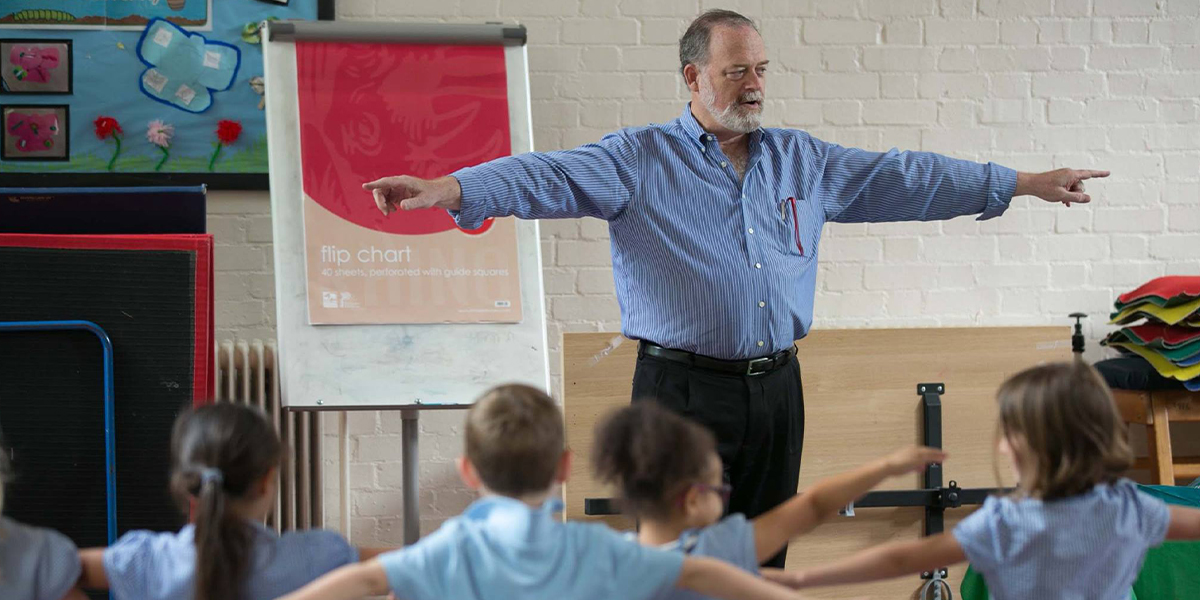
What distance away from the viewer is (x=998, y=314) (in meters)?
3.52

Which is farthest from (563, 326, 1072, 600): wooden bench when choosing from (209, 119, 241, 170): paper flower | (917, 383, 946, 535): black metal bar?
(209, 119, 241, 170): paper flower

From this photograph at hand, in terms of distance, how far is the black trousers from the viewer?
222 centimetres

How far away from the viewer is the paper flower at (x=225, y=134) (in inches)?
128

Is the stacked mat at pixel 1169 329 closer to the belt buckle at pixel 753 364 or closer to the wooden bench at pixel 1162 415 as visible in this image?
the wooden bench at pixel 1162 415

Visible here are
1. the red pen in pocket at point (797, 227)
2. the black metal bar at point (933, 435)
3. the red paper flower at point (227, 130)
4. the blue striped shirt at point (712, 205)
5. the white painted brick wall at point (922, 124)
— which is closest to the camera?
the blue striped shirt at point (712, 205)

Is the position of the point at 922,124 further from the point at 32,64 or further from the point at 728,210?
the point at 32,64

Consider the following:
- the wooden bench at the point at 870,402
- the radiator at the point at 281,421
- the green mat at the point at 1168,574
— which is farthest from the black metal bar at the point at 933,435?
the radiator at the point at 281,421

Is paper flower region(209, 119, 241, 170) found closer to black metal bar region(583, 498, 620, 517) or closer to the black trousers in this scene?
black metal bar region(583, 498, 620, 517)

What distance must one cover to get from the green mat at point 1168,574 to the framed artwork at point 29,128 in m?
2.56

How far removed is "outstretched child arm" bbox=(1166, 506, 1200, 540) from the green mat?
3.50ft

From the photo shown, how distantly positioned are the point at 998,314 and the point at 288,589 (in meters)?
2.62

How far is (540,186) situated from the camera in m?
2.27

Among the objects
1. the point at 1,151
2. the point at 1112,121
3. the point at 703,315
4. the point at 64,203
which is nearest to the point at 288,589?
the point at 703,315

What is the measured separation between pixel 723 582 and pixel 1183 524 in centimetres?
61
